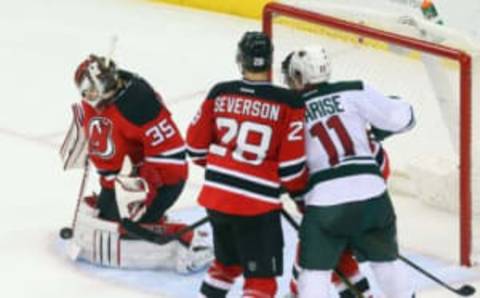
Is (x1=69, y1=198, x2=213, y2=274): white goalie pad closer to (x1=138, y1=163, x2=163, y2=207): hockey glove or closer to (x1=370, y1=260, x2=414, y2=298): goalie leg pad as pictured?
(x1=138, y1=163, x2=163, y2=207): hockey glove

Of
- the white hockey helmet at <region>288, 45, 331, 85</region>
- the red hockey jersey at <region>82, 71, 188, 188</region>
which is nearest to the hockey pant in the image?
the white hockey helmet at <region>288, 45, 331, 85</region>

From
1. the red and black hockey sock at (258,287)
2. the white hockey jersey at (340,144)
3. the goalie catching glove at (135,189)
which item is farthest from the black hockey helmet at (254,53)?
the goalie catching glove at (135,189)

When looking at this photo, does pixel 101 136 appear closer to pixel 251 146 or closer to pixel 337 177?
pixel 251 146

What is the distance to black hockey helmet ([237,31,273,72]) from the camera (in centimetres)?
362

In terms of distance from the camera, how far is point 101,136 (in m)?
4.25

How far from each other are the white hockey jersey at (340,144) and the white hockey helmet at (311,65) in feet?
0.09

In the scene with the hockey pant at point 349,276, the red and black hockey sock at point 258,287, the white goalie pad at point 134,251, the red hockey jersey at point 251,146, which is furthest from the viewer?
the white goalie pad at point 134,251

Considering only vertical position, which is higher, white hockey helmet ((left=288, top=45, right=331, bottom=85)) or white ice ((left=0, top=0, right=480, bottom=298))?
white hockey helmet ((left=288, top=45, right=331, bottom=85))

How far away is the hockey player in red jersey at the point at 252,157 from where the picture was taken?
3.59m

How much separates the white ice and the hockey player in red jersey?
1.78ft

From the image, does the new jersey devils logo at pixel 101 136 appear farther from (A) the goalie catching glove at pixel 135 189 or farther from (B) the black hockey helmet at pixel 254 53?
(B) the black hockey helmet at pixel 254 53

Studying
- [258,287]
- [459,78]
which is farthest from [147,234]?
[459,78]

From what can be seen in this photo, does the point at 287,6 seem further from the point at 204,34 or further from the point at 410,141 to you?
the point at 204,34

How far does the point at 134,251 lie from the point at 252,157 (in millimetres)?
826
